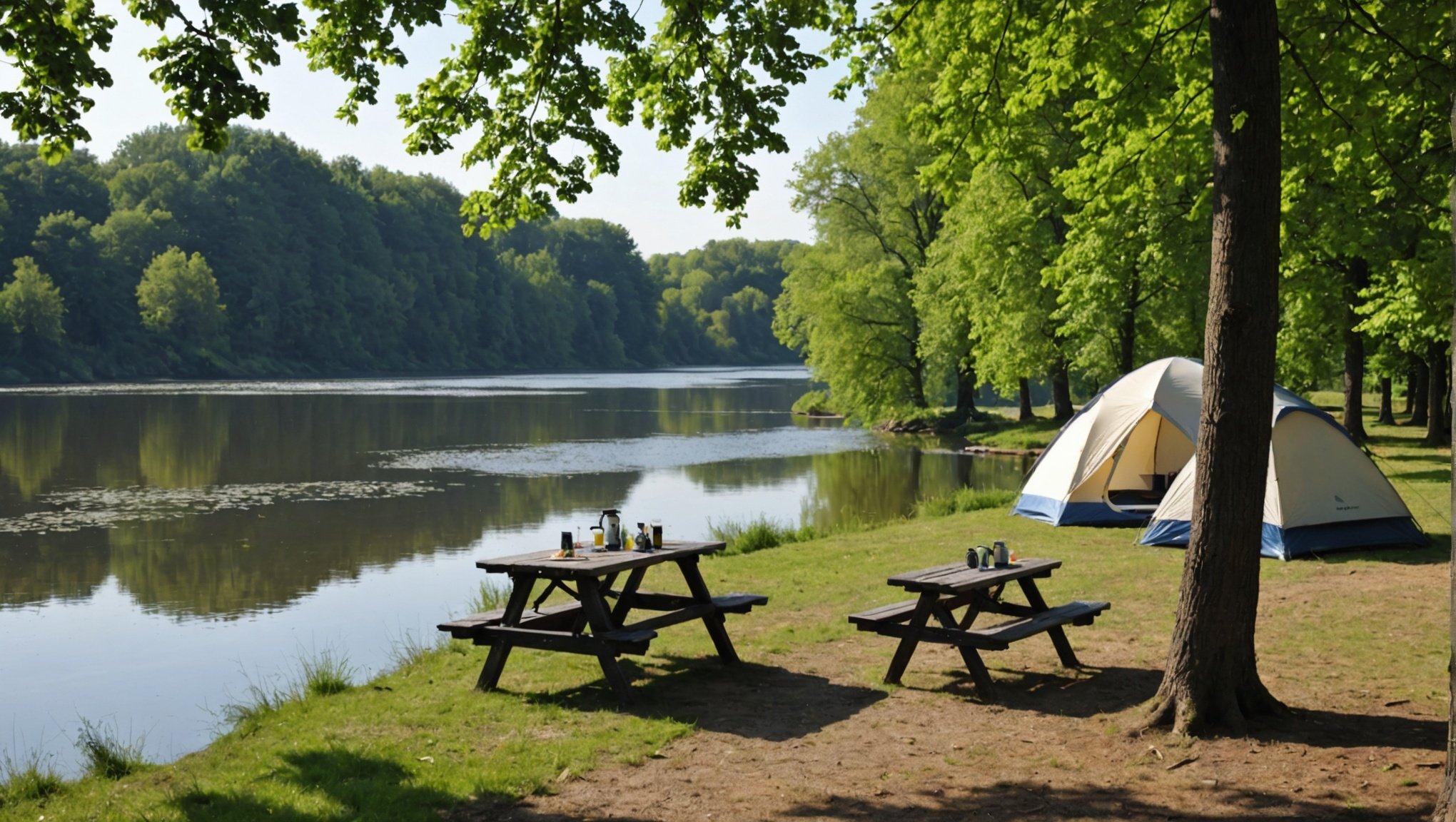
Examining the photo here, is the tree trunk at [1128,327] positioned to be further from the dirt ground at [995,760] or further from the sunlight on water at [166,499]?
the dirt ground at [995,760]

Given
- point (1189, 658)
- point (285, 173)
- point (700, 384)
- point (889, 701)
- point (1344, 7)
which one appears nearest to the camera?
point (1189, 658)

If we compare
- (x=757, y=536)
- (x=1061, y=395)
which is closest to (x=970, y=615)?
(x=757, y=536)

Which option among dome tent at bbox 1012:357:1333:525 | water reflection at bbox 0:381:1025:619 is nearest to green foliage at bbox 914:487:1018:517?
water reflection at bbox 0:381:1025:619

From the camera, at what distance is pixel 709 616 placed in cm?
856

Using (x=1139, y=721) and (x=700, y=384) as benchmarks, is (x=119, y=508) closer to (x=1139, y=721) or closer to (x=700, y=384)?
(x=1139, y=721)

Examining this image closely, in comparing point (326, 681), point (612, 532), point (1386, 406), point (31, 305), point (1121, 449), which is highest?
point (31, 305)

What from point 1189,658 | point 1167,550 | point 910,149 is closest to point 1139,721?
point 1189,658

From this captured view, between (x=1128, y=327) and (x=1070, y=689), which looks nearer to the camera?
(x=1070, y=689)

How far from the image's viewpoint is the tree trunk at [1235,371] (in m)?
6.43

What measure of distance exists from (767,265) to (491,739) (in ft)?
569

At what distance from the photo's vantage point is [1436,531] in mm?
14531

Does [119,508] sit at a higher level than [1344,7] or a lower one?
lower

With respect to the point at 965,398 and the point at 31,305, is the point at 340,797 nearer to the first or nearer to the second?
the point at 965,398

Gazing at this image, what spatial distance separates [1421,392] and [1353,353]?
10685 mm
